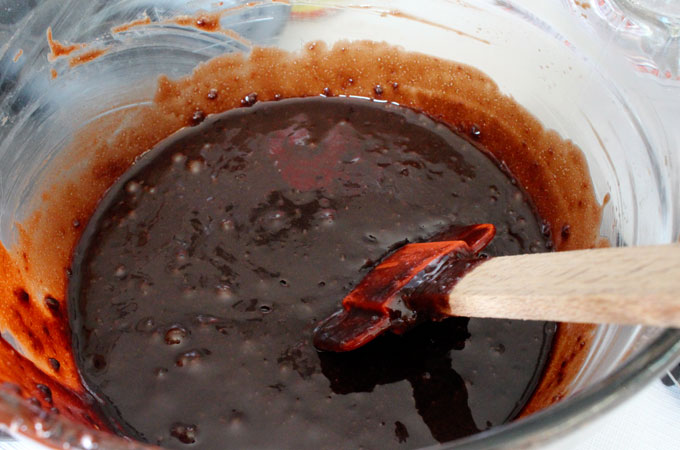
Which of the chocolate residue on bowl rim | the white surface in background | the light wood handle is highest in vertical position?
the chocolate residue on bowl rim

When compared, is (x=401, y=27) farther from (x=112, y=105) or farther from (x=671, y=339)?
(x=671, y=339)

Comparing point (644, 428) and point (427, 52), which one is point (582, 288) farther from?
point (427, 52)

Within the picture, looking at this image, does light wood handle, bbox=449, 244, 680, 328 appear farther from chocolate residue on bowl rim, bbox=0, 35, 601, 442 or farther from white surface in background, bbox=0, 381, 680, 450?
white surface in background, bbox=0, 381, 680, 450

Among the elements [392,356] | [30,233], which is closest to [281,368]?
[392,356]

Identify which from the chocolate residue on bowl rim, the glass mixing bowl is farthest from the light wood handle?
the chocolate residue on bowl rim

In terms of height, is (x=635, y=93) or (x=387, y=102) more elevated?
(x=387, y=102)

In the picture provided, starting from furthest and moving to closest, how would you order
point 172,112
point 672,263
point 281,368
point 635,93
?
point 172,112 < point 635,93 < point 281,368 < point 672,263

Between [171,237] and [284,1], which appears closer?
[171,237]
